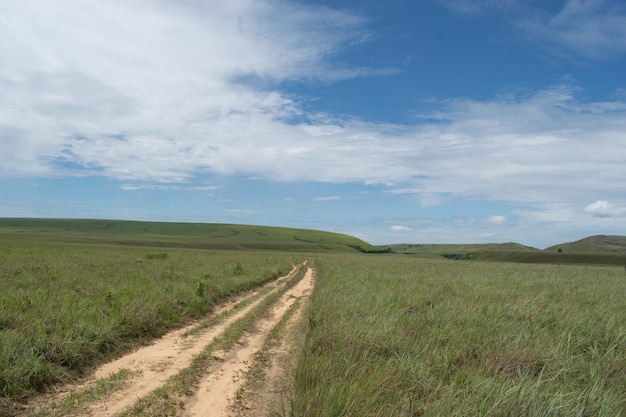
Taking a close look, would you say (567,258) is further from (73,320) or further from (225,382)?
(73,320)

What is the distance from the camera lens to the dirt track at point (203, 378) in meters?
6.05

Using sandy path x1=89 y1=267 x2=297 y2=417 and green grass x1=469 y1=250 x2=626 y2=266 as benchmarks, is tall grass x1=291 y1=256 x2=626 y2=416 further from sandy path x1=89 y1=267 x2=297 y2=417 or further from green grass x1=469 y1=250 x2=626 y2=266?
green grass x1=469 y1=250 x2=626 y2=266

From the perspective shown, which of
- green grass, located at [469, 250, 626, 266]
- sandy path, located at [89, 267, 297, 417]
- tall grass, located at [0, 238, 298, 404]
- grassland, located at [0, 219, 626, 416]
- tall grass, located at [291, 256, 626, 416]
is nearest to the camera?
tall grass, located at [291, 256, 626, 416]

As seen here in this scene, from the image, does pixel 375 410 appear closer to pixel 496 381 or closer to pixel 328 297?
pixel 496 381

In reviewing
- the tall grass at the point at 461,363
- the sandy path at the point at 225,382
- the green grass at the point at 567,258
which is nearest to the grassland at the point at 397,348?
the tall grass at the point at 461,363

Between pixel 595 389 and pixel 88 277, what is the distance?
18.2 metres

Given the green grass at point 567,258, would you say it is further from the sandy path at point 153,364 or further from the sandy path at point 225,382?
the sandy path at point 153,364

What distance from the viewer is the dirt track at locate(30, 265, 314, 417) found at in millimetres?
6047

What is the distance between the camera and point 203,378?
7.37m

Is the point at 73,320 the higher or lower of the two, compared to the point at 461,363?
lower

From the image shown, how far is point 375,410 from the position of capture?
484 cm

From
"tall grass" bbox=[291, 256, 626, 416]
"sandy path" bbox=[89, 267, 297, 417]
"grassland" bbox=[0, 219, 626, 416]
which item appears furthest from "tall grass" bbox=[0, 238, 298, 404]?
"tall grass" bbox=[291, 256, 626, 416]

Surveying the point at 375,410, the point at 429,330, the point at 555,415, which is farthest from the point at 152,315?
the point at 555,415

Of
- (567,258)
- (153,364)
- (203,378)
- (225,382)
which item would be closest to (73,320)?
(153,364)
